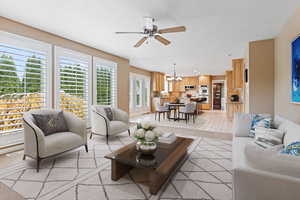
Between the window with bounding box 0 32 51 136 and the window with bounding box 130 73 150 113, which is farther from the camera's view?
the window with bounding box 130 73 150 113

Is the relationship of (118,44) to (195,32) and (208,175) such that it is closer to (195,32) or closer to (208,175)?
(195,32)

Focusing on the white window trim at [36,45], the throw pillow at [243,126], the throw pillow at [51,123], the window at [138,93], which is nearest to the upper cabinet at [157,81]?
the window at [138,93]

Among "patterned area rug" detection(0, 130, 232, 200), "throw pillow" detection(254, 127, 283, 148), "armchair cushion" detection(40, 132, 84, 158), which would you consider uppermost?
"throw pillow" detection(254, 127, 283, 148)

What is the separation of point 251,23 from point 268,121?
1984mm

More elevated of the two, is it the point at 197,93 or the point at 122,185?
the point at 197,93

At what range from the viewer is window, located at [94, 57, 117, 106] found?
4848mm

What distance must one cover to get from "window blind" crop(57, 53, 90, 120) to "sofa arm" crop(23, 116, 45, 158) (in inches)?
61.8

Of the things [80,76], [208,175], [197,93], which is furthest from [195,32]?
[197,93]

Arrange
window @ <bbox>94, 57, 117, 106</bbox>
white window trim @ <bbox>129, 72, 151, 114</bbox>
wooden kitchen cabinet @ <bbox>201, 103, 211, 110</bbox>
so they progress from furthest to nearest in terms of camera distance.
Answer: wooden kitchen cabinet @ <bbox>201, 103, 211, 110</bbox> < white window trim @ <bbox>129, 72, 151, 114</bbox> < window @ <bbox>94, 57, 117, 106</bbox>

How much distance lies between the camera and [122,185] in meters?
1.88

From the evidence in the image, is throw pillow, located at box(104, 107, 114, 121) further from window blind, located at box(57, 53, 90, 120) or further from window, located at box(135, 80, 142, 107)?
window, located at box(135, 80, 142, 107)

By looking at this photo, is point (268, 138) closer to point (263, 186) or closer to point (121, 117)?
point (263, 186)

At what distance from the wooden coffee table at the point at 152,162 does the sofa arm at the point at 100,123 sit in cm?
134

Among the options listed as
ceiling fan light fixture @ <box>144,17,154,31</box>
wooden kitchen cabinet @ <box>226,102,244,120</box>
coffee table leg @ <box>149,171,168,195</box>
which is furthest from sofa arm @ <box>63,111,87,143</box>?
wooden kitchen cabinet @ <box>226,102,244,120</box>
